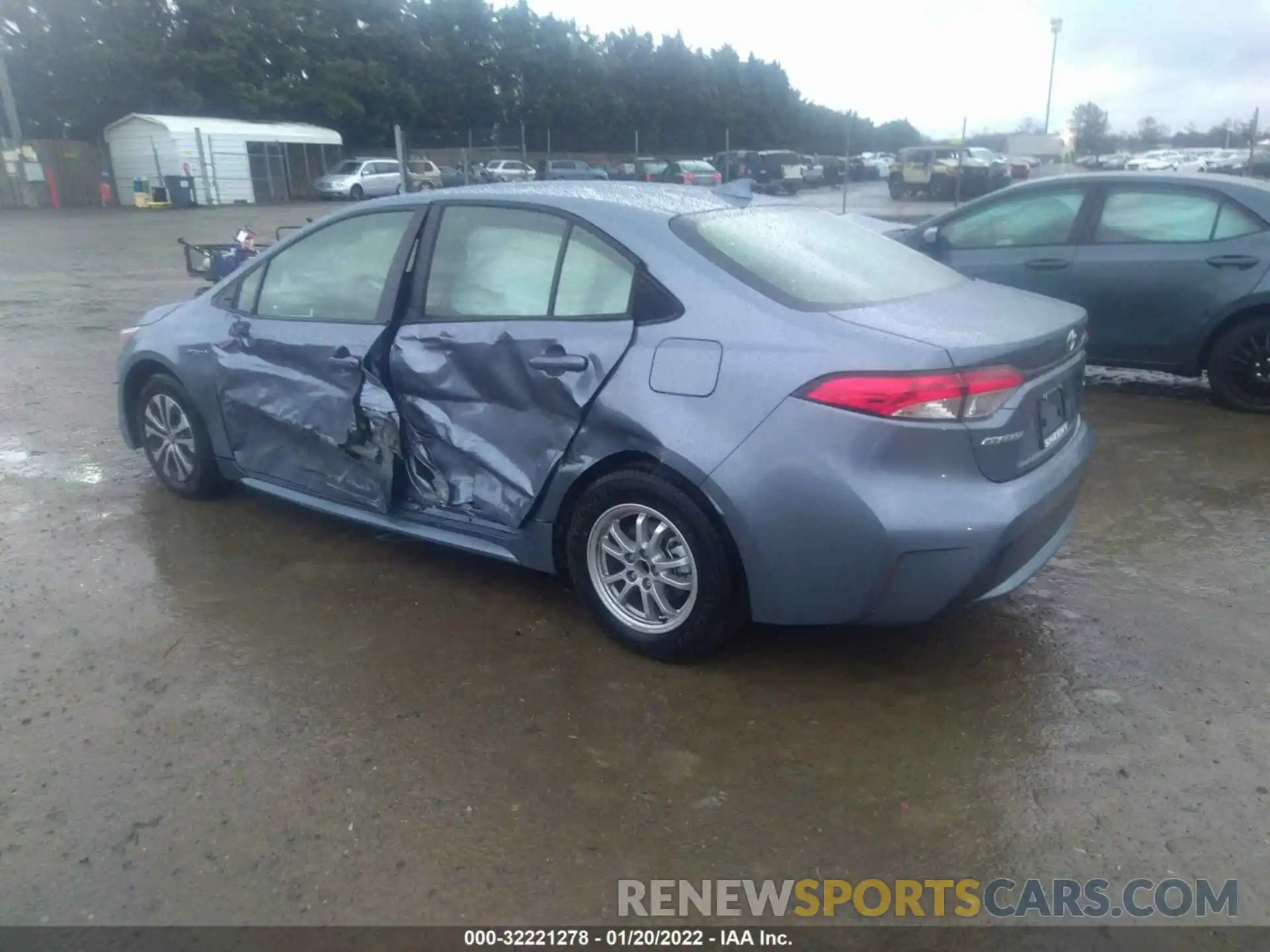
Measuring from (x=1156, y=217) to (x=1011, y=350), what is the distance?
455 cm

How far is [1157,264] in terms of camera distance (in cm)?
687

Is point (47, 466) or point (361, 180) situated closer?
point (47, 466)

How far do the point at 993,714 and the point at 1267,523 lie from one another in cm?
245

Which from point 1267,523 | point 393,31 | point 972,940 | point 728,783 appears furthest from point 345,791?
point 393,31

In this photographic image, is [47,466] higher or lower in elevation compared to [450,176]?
lower

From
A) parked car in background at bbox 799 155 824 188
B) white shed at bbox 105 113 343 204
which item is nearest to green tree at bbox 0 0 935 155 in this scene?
white shed at bbox 105 113 343 204

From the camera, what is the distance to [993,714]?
3367 millimetres

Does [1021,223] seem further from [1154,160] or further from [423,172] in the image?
[1154,160]

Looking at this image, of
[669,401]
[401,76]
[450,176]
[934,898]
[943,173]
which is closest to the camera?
[934,898]

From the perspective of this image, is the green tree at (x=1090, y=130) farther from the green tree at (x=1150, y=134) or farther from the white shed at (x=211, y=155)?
the white shed at (x=211, y=155)

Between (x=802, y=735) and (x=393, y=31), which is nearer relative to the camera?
(x=802, y=735)

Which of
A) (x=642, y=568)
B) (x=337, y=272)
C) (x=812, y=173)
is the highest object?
(x=337, y=272)

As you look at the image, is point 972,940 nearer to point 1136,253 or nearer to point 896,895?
point 896,895

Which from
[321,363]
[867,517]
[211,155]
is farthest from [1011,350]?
[211,155]
